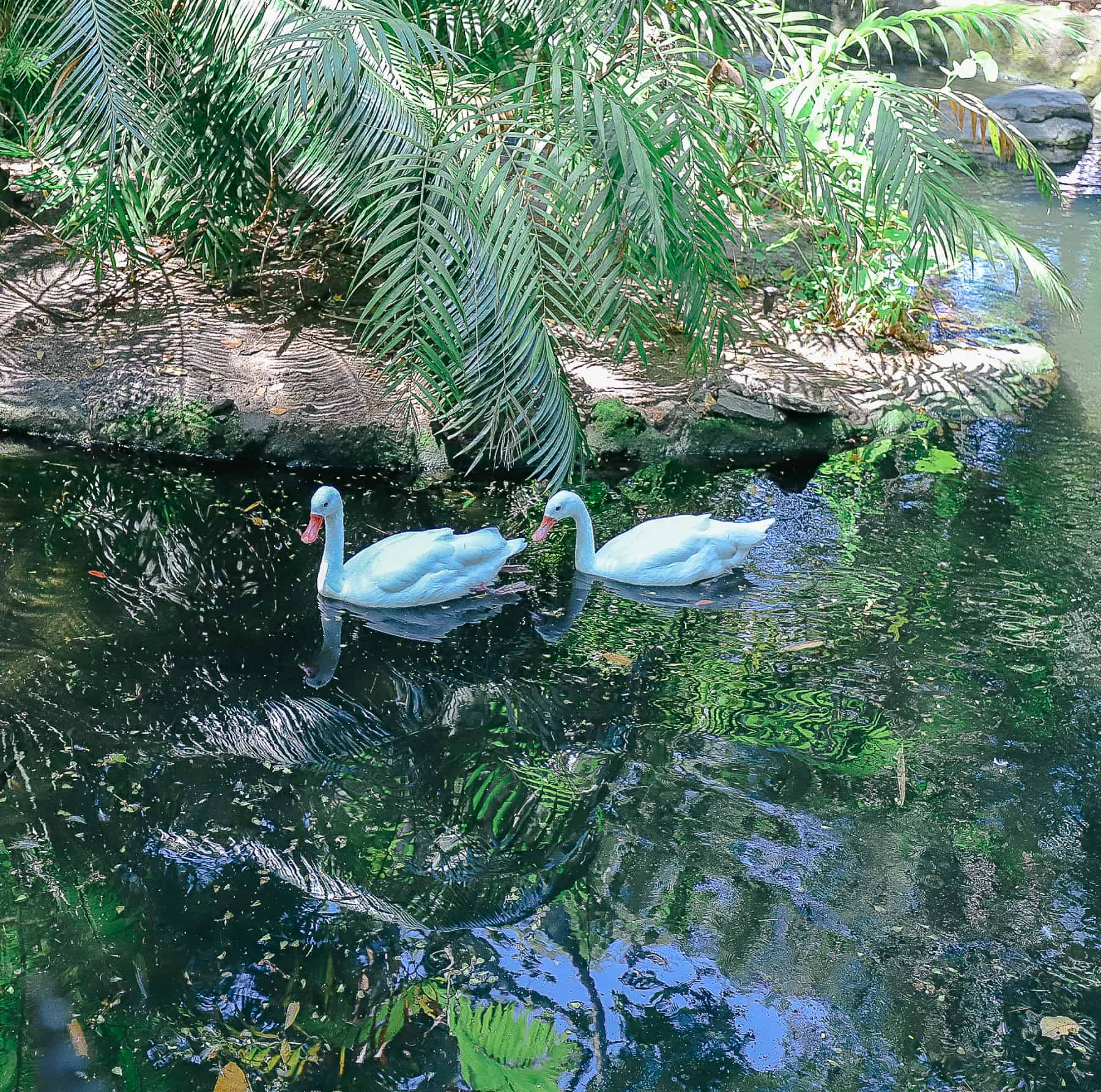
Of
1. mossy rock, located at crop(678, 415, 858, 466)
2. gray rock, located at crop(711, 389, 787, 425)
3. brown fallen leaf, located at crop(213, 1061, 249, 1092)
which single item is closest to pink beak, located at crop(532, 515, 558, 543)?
mossy rock, located at crop(678, 415, 858, 466)

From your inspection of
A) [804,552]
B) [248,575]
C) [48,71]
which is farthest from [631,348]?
[48,71]

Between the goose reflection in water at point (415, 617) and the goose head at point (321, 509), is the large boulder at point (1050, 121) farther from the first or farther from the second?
the goose head at point (321, 509)

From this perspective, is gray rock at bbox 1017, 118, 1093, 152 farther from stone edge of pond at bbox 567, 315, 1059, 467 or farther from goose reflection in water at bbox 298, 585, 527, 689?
goose reflection in water at bbox 298, 585, 527, 689

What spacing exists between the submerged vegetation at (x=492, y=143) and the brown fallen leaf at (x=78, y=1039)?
298 centimetres

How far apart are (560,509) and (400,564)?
834 mm

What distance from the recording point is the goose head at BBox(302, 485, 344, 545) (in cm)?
562

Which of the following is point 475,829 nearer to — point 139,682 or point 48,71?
point 139,682

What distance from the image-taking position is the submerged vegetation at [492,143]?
525 centimetres

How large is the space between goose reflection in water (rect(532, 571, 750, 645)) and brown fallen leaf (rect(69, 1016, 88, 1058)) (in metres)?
2.61

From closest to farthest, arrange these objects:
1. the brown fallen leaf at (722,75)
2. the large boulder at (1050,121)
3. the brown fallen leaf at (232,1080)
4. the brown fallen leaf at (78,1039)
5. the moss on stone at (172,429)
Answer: the brown fallen leaf at (232,1080) → the brown fallen leaf at (78,1039) → the brown fallen leaf at (722,75) → the moss on stone at (172,429) → the large boulder at (1050,121)

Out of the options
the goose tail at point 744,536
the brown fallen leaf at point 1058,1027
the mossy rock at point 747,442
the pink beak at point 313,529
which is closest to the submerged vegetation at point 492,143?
the pink beak at point 313,529

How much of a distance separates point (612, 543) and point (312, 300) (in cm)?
321

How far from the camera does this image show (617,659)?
5215 millimetres

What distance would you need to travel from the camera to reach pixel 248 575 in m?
5.82
